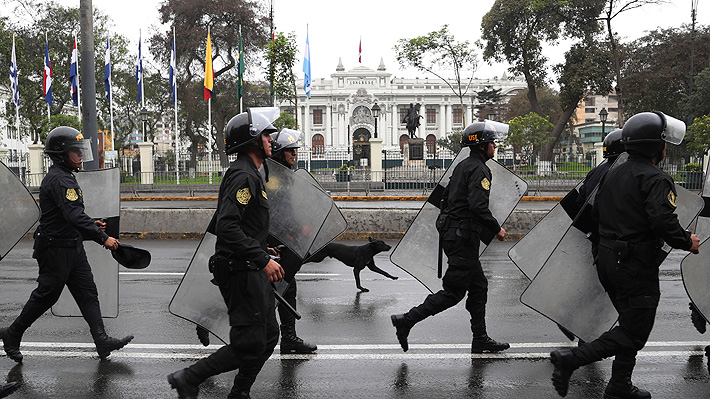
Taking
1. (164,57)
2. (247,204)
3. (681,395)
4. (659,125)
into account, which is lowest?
(681,395)

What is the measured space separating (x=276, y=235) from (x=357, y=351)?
1.31 meters

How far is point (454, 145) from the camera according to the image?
73.6 m

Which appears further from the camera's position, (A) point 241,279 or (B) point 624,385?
(B) point 624,385

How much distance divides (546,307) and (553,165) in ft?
75.2

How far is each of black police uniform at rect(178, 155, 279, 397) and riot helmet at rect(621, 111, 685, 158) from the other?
233 centimetres

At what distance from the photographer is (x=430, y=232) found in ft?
18.7

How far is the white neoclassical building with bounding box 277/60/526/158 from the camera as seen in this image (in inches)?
3755

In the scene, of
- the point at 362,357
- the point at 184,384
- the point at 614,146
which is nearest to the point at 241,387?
the point at 184,384

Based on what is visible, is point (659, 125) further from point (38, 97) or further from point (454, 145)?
point (454, 145)

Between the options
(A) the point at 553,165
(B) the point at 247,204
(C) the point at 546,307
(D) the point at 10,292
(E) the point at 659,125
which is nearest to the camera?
(B) the point at 247,204

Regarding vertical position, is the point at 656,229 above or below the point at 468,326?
above

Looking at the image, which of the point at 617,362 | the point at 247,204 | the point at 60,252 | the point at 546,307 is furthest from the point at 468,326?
the point at 60,252

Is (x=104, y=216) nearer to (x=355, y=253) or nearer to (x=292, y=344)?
(x=292, y=344)

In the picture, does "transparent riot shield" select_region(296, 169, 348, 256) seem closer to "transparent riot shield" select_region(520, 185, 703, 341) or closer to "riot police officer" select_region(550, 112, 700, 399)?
"transparent riot shield" select_region(520, 185, 703, 341)
